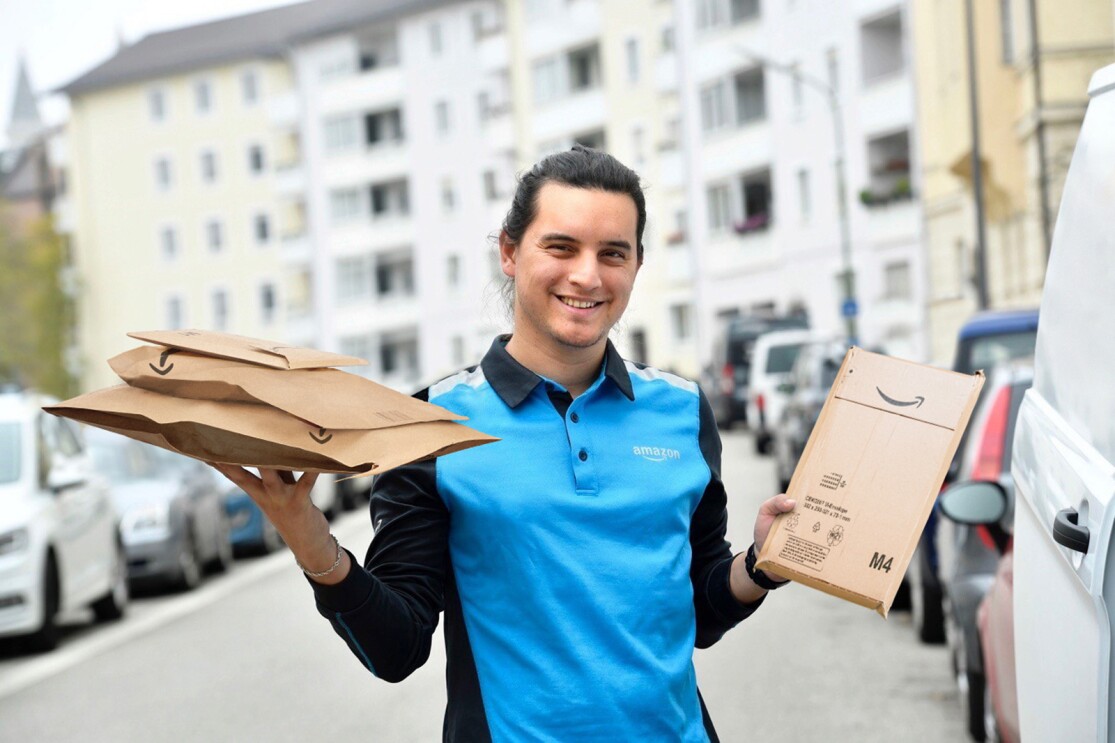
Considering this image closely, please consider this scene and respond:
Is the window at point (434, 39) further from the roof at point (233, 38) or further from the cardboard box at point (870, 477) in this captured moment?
the cardboard box at point (870, 477)

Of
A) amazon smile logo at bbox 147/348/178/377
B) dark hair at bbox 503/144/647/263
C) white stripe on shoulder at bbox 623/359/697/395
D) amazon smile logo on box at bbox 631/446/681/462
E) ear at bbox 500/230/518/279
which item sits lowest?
amazon smile logo on box at bbox 631/446/681/462

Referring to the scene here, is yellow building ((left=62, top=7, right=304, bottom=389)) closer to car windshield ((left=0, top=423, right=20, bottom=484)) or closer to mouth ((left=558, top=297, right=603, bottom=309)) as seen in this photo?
car windshield ((left=0, top=423, right=20, bottom=484))

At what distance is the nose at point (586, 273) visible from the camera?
309 centimetres

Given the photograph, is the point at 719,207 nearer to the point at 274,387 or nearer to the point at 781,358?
the point at 781,358

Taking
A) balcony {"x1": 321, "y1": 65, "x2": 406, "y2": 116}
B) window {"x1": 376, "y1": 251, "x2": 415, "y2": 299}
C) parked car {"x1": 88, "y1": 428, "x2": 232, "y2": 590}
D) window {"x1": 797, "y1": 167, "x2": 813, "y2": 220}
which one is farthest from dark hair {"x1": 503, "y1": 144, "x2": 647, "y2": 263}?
window {"x1": 376, "y1": 251, "x2": 415, "y2": 299}

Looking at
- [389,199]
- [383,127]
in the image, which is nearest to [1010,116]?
[389,199]

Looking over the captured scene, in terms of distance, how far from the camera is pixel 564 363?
3.19 metres

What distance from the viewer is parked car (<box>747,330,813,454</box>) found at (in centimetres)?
2819

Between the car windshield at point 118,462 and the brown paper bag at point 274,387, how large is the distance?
14.7m

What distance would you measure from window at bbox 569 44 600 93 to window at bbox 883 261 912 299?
20451 millimetres

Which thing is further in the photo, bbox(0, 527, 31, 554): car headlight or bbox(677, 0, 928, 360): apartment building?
bbox(677, 0, 928, 360): apartment building

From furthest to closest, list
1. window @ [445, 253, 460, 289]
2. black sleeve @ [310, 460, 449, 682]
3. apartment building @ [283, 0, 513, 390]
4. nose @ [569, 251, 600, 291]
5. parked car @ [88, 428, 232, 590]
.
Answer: window @ [445, 253, 460, 289]
apartment building @ [283, 0, 513, 390]
parked car @ [88, 428, 232, 590]
nose @ [569, 251, 600, 291]
black sleeve @ [310, 460, 449, 682]

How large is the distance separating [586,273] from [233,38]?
84.7 m

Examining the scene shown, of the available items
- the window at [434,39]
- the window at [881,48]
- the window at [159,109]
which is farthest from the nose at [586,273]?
the window at [159,109]
